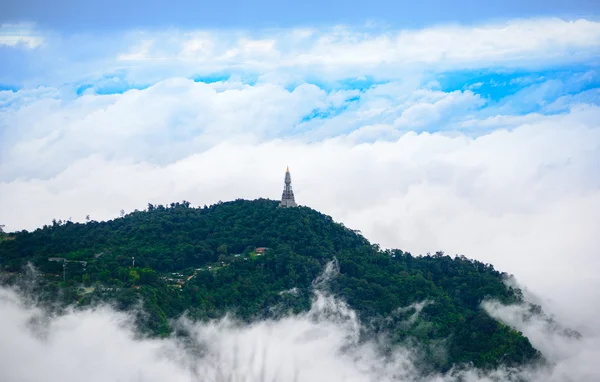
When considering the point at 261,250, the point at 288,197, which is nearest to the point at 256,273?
the point at 261,250

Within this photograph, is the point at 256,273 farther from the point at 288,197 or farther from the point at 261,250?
the point at 288,197

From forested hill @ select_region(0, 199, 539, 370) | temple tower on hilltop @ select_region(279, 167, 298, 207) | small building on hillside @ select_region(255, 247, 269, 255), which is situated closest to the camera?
forested hill @ select_region(0, 199, 539, 370)

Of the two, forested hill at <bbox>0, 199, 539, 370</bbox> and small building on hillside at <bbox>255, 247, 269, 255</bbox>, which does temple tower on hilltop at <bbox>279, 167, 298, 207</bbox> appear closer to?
forested hill at <bbox>0, 199, 539, 370</bbox>

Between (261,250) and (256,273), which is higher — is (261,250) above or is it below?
above

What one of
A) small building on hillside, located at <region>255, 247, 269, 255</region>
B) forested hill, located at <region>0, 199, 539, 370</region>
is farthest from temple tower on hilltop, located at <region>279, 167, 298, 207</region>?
small building on hillside, located at <region>255, 247, 269, 255</region>

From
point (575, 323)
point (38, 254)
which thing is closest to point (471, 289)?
point (575, 323)

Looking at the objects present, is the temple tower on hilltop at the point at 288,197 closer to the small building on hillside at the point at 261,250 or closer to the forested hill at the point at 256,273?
the forested hill at the point at 256,273

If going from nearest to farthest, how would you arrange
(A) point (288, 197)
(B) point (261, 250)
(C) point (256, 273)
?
(C) point (256, 273)
(B) point (261, 250)
(A) point (288, 197)

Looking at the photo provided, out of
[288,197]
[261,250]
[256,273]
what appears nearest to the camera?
[256,273]
